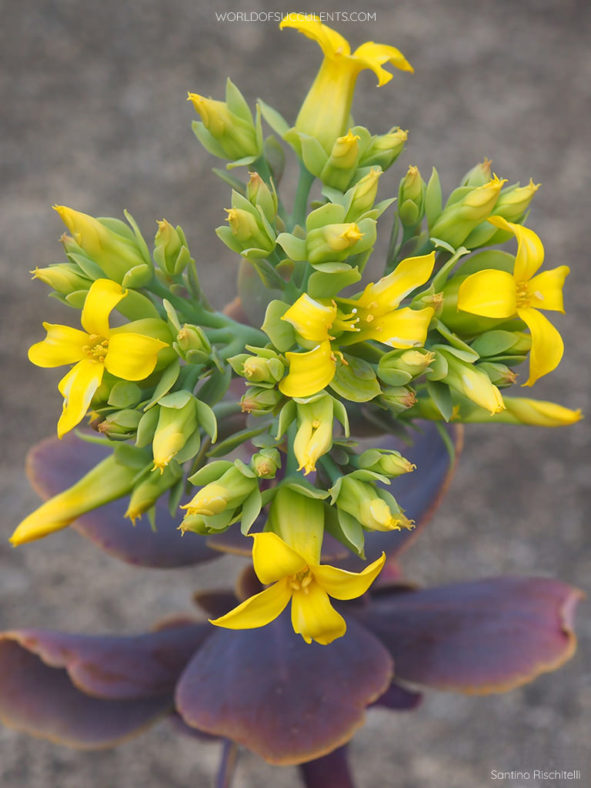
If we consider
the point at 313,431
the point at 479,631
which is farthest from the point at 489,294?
the point at 479,631

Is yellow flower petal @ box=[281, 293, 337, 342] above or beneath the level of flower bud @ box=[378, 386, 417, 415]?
above

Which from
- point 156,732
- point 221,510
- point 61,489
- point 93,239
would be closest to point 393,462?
point 221,510

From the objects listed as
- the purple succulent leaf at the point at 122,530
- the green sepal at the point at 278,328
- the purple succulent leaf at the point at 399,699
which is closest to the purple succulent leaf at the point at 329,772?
the purple succulent leaf at the point at 399,699

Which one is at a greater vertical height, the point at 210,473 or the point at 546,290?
the point at 546,290

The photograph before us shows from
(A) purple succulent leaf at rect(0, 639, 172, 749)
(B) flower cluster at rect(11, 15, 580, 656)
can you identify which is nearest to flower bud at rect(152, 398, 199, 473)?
(B) flower cluster at rect(11, 15, 580, 656)

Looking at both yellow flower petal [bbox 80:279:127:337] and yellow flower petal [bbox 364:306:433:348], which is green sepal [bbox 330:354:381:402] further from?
yellow flower petal [bbox 80:279:127:337]

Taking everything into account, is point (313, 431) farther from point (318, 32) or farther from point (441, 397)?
point (318, 32)

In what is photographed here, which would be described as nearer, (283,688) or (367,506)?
(367,506)
